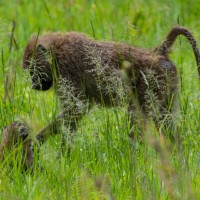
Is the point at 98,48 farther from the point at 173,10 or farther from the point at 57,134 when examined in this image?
the point at 173,10

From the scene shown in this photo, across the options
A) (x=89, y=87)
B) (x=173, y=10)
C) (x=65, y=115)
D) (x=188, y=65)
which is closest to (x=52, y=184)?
(x=65, y=115)

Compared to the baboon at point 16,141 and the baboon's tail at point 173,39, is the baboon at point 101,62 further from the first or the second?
the baboon at point 16,141

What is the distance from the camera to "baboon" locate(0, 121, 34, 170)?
5164 mm

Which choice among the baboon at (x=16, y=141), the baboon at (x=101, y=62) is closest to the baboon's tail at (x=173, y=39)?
the baboon at (x=101, y=62)

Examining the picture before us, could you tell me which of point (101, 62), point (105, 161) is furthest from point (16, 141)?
point (101, 62)

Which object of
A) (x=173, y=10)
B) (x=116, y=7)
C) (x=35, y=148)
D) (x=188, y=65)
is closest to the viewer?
(x=35, y=148)

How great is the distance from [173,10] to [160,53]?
1.97m

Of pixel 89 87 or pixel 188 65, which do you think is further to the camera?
pixel 188 65

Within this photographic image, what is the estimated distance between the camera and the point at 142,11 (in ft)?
33.7

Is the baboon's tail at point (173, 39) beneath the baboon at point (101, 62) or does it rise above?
above

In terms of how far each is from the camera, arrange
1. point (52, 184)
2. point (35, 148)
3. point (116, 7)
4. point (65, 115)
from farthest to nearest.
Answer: point (116, 7), point (65, 115), point (35, 148), point (52, 184)

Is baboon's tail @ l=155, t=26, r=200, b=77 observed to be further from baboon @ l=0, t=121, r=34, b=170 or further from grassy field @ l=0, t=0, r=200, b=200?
baboon @ l=0, t=121, r=34, b=170

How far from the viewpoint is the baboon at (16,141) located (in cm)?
516

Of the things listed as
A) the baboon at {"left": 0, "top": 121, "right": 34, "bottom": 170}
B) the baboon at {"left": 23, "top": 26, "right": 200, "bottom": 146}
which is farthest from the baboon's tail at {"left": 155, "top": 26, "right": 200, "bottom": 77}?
the baboon at {"left": 0, "top": 121, "right": 34, "bottom": 170}
